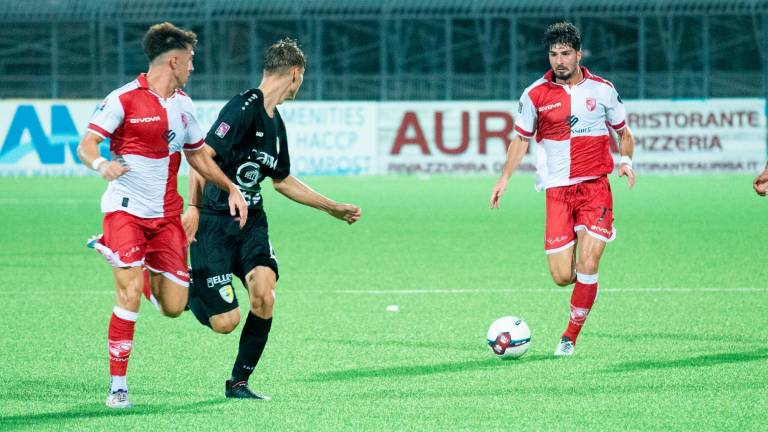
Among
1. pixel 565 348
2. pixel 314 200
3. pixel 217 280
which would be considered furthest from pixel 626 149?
pixel 217 280

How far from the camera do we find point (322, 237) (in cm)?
1691

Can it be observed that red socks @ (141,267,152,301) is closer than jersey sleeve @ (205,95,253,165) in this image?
No

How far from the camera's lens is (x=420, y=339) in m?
9.34

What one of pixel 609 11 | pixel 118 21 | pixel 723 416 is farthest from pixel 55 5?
pixel 723 416

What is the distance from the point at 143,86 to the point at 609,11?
3002 centimetres

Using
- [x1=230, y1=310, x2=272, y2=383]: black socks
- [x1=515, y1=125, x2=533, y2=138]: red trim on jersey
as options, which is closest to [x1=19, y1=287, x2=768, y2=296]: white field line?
[x1=515, y1=125, x2=533, y2=138]: red trim on jersey

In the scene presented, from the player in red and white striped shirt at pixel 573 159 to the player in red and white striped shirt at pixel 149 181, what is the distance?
2611 mm

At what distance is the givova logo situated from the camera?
27.5 meters

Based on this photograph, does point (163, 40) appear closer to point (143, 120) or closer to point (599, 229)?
point (143, 120)

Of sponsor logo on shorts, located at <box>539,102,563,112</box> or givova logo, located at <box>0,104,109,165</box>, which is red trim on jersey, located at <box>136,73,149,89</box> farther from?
givova logo, located at <box>0,104,109,165</box>

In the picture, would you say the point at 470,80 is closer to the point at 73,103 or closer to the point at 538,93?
the point at 73,103

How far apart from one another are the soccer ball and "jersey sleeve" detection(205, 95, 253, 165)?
219 centimetres

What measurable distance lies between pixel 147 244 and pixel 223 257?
526 mm

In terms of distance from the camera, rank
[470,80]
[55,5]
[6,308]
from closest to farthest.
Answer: [6,308], [470,80], [55,5]
